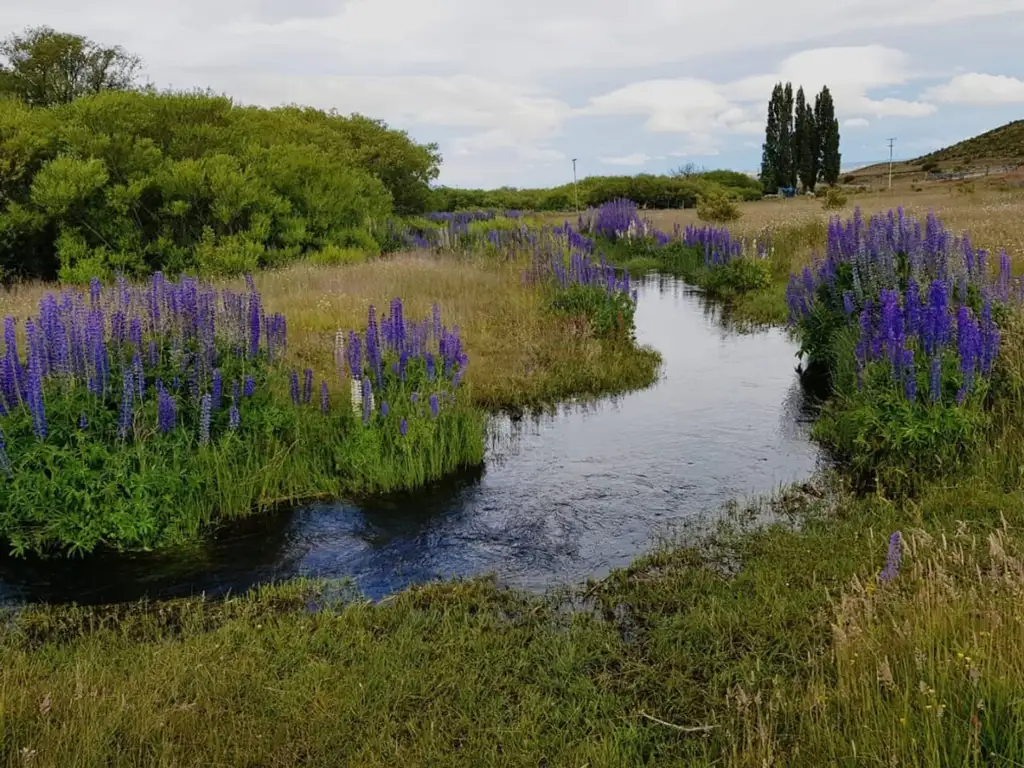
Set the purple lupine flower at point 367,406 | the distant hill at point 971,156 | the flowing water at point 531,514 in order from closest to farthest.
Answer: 1. the flowing water at point 531,514
2. the purple lupine flower at point 367,406
3. the distant hill at point 971,156

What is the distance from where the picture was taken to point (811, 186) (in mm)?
72188

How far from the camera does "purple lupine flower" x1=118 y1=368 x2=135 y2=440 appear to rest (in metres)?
6.26

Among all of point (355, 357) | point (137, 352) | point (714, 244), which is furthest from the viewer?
point (714, 244)

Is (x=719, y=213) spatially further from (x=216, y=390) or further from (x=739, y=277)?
(x=216, y=390)

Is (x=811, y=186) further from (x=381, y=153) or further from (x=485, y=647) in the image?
(x=485, y=647)

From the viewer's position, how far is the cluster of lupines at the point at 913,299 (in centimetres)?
704

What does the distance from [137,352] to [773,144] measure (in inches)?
2879

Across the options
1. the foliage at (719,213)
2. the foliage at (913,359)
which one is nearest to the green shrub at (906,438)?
the foliage at (913,359)

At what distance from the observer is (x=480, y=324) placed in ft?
40.3

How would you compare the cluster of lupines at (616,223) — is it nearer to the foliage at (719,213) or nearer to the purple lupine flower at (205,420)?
the foliage at (719,213)

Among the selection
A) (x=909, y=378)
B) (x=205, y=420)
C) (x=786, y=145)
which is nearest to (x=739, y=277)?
(x=909, y=378)

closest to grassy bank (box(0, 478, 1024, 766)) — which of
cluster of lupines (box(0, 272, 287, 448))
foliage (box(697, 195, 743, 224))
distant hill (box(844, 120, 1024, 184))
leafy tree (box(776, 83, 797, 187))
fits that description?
cluster of lupines (box(0, 272, 287, 448))

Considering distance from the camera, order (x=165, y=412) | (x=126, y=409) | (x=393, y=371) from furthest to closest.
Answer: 1. (x=393, y=371)
2. (x=165, y=412)
3. (x=126, y=409)

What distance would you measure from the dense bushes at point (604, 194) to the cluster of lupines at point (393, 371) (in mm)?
48152
